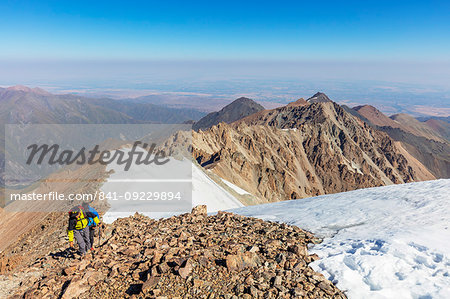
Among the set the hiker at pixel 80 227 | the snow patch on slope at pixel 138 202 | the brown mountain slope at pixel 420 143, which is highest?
the hiker at pixel 80 227

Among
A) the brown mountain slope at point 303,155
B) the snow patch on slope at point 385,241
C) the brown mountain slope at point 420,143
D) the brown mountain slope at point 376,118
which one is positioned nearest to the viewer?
the snow patch on slope at point 385,241

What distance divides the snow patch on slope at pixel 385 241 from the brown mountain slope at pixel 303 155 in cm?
3529

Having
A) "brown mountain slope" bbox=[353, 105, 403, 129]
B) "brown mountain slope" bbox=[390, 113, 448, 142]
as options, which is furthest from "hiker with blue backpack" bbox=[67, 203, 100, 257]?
"brown mountain slope" bbox=[390, 113, 448, 142]

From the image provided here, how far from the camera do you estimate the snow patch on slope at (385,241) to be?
5914 mm

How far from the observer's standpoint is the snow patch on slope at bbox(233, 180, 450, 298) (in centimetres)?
591

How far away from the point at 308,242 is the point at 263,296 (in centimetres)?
310

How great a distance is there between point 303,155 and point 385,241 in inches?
3079

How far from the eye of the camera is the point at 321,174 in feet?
260

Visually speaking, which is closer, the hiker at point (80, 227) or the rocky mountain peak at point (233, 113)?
the hiker at point (80, 227)

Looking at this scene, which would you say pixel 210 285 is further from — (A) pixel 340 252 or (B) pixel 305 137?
(B) pixel 305 137

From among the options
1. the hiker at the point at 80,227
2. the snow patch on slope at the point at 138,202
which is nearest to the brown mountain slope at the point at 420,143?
the snow patch on slope at the point at 138,202

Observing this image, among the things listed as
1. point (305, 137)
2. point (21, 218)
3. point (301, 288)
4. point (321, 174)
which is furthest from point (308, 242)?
point (305, 137)

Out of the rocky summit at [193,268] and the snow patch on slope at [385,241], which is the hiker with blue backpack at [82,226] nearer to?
the rocky summit at [193,268]

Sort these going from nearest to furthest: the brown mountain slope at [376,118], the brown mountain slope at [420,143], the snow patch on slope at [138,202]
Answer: the snow patch on slope at [138,202] < the brown mountain slope at [420,143] < the brown mountain slope at [376,118]
